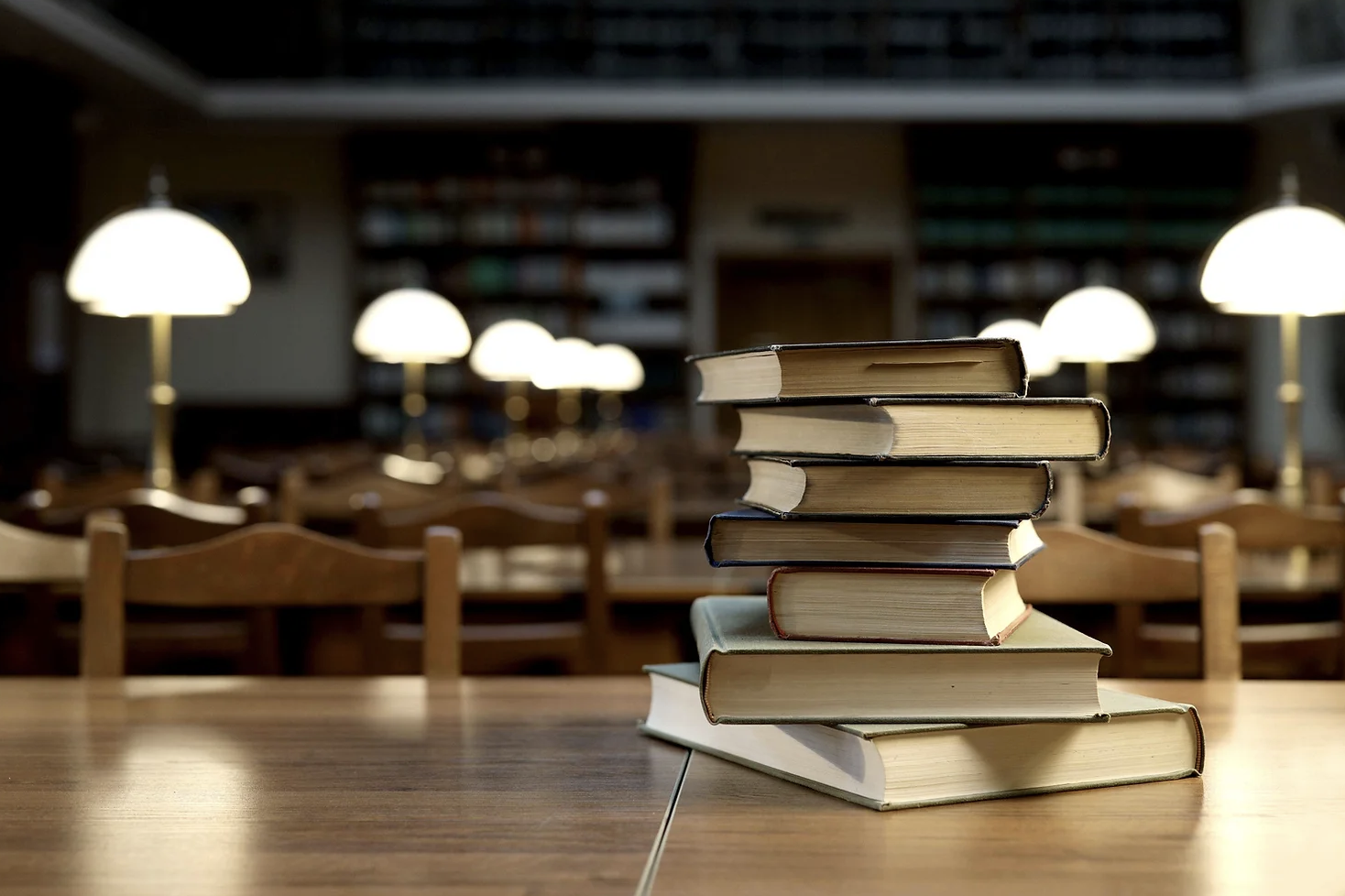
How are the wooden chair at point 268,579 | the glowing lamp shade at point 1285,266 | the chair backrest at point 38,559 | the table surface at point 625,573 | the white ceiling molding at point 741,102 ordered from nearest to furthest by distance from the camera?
the wooden chair at point 268,579 → the chair backrest at point 38,559 → the table surface at point 625,573 → the glowing lamp shade at point 1285,266 → the white ceiling molding at point 741,102

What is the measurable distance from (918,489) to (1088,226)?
10.9 m

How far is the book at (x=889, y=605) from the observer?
34.7 inches

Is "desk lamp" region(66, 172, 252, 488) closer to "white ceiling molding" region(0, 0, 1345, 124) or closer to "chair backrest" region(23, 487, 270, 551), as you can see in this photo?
"chair backrest" region(23, 487, 270, 551)

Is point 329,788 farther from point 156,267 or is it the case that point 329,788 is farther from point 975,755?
Answer: point 156,267

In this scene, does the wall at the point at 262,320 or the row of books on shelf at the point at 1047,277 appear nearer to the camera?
the row of books on shelf at the point at 1047,277

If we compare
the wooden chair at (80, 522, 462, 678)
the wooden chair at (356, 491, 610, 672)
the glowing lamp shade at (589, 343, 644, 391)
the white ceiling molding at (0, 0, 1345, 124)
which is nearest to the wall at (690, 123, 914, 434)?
the white ceiling molding at (0, 0, 1345, 124)

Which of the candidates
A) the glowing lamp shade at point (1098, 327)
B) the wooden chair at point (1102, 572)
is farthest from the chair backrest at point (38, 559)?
the glowing lamp shade at point (1098, 327)

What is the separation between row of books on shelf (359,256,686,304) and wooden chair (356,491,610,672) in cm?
878

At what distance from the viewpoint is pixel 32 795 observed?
910mm

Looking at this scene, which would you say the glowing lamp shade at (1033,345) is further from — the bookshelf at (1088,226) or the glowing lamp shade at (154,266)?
the bookshelf at (1088,226)

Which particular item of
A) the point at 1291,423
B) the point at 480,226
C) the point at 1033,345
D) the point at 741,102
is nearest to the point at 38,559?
the point at 1291,423

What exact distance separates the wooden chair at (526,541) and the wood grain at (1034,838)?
1.37 m

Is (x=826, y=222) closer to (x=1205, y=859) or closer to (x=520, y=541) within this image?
(x=520, y=541)

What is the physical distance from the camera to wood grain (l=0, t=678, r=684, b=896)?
751 millimetres
